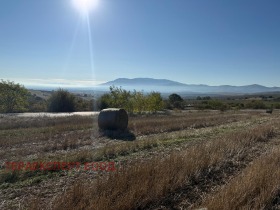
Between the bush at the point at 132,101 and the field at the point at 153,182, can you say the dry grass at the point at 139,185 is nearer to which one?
the field at the point at 153,182

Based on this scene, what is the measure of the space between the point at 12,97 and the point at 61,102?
7.33m

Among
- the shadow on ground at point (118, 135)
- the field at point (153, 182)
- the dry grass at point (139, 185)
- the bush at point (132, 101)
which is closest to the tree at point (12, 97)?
the bush at point (132, 101)

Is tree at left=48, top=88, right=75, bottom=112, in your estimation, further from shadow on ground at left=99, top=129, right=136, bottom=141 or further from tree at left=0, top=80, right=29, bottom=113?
shadow on ground at left=99, top=129, right=136, bottom=141

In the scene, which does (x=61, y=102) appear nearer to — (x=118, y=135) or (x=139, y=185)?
(x=118, y=135)

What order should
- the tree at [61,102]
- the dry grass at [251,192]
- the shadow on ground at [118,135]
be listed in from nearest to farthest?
the dry grass at [251,192] < the shadow on ground at [118,135] < the tree at [61,102]

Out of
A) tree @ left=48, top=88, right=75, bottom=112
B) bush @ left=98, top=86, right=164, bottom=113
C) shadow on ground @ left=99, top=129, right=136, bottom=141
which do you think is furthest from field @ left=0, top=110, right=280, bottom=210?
tree @ left=48, top=88, right=75, bottom=112

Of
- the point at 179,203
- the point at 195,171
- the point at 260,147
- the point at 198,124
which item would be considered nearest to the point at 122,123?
the point at 198,124

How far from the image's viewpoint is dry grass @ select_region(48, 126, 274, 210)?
186 inches

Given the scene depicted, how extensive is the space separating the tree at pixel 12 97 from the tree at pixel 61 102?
13.1 ft

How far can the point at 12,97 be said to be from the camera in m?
39.1

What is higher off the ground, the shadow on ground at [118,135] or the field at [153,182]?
the field at [153,182]

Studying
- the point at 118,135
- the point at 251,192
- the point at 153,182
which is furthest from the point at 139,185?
the point at 118,135

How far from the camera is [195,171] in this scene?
6.44m

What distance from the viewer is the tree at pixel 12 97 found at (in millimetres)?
38406
